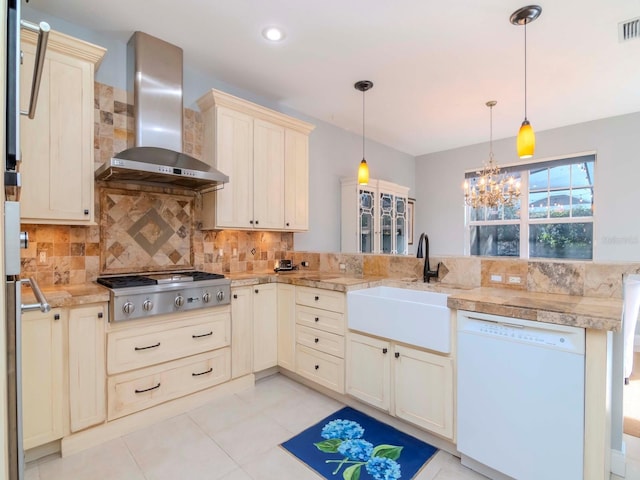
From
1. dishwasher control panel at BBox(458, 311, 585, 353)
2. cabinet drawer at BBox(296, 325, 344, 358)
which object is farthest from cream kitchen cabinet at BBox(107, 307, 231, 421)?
dishwasher control panel at BBox(458, 311, 585, 353)

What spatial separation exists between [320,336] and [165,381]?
1168mm

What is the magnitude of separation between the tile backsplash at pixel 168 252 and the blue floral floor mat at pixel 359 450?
1.15m

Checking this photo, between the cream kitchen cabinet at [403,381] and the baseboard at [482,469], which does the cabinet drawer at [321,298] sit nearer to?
the cream kitchen cabinet at [403,381]

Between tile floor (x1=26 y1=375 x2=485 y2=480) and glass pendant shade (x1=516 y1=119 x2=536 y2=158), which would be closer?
tile floor (x1=26 y1=375 x2=485 y2=480)

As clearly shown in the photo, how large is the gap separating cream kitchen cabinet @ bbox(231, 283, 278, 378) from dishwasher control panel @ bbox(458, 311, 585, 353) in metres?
1.67

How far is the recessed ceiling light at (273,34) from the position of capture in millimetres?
2396

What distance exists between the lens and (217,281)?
8.20 ft

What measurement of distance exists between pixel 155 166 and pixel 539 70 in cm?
343

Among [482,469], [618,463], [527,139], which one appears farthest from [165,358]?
[527,139]

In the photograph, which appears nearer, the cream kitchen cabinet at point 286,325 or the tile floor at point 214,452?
the tile floor at point 214,452

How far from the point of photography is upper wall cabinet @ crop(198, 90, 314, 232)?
2.86 meters

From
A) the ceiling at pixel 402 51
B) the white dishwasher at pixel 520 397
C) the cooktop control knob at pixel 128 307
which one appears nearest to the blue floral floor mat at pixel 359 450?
the white dishwasher at pixel 520 397

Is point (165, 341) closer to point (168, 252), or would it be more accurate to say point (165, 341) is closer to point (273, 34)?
point (168, 252)

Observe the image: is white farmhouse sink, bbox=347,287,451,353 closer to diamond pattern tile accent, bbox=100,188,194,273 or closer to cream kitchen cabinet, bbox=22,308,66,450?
diamond pattern tile accent, bbox=100,188,194,273
